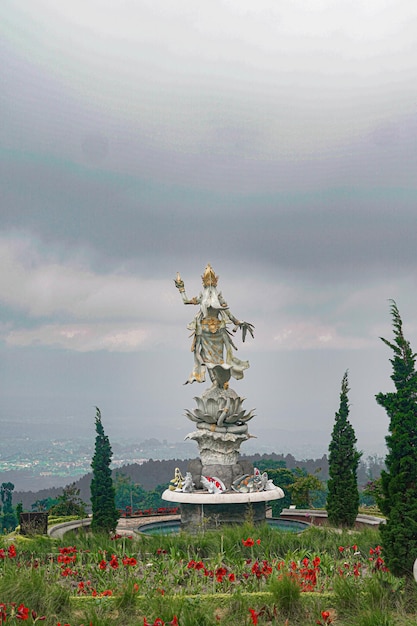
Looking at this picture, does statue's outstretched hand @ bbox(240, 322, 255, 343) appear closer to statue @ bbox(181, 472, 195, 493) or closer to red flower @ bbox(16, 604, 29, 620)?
statue @ bbox(181, 472, 195, 493)

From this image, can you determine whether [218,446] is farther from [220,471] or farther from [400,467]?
[400,467]

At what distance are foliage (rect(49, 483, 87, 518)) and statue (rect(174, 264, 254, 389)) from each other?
9860 mm

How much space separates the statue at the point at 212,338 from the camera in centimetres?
2345

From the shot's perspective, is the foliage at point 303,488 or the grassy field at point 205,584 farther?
the foliage at point 303,488

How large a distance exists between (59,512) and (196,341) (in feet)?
38.2

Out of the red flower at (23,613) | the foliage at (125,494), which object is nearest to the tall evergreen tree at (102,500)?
the red flower at (23,613)

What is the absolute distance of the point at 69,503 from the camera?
29266 millimetres

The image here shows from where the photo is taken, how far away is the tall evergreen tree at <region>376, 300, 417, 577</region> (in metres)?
10.2

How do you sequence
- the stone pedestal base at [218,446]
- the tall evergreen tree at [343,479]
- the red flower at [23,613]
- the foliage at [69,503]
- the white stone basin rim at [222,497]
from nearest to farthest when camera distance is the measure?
the red flower at [23,613] < the white stone basin rim at [222,497] < the tall evergreen tree at [343,479] < the stone pedestal base at [218,446] < the foliage at [69,503]

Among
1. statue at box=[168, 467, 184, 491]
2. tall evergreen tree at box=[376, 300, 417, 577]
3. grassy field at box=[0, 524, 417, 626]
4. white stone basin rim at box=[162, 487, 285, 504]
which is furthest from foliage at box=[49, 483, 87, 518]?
tall evergreen tree at box=[376, 300, 417, 577]

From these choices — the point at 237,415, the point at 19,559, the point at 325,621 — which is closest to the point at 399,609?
the point at 325,621

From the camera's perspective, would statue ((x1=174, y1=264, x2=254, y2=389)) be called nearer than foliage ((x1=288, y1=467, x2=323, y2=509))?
Yes

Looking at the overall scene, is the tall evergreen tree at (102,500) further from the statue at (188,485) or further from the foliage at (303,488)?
the foliage at (303,488)

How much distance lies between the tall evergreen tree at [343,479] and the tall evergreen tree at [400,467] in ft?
36.5
